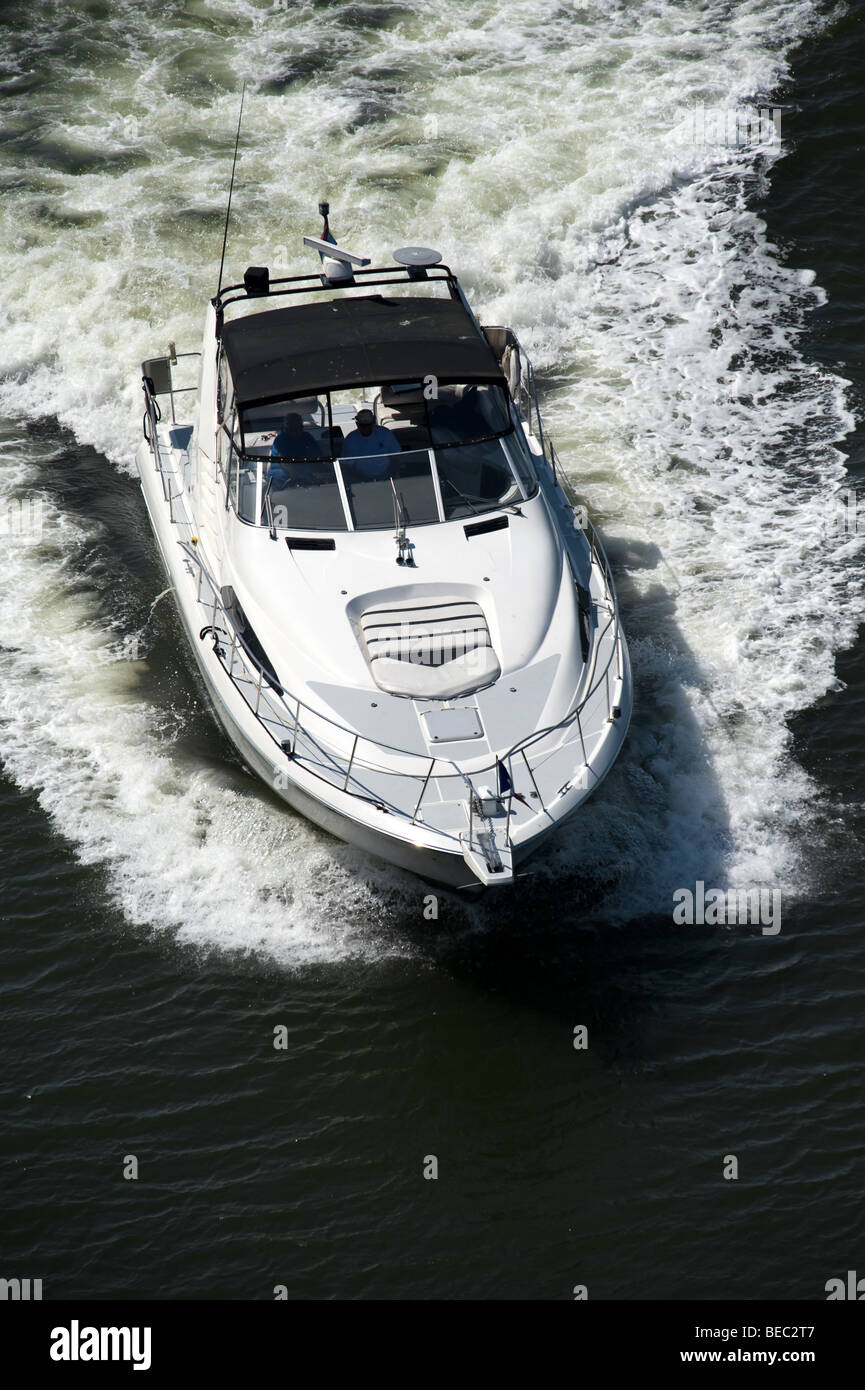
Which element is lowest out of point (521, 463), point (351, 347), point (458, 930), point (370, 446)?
point (458, 930)

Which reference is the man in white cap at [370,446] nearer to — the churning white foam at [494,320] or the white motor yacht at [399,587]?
the white motor yacht at [399,587]

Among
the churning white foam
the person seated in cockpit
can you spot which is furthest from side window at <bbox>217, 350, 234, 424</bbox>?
the churning white foam

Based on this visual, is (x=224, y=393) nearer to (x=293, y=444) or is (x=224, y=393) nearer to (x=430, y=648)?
(x=293, y=444)

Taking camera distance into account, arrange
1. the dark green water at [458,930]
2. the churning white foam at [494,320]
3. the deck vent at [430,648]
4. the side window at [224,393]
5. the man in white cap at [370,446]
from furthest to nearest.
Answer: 1. the side window at [224,393]
2. the man in white cap at [370,446]
3. the churning white foam at [494,320]
4. the deck vent at [430,648]
5. the dark green water at [458,930]

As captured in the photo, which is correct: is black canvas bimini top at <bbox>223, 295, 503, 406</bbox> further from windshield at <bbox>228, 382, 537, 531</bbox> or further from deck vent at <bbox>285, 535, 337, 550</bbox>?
deck vent at <bbox>285, 535, 337, 550</bbox>

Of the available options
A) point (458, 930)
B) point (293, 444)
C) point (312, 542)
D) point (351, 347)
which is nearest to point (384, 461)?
point (293, 444)

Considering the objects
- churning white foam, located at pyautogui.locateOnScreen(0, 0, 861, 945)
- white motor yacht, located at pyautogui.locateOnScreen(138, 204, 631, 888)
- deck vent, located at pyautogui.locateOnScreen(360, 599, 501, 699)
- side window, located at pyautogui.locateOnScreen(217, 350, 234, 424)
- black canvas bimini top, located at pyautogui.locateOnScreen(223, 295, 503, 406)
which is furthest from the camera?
side window, located at pyautogui.locateOnScreen(217, 350, 234, 424)

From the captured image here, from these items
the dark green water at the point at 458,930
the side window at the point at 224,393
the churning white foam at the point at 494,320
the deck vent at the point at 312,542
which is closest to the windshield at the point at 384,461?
the deck vent at the point at 312,542
